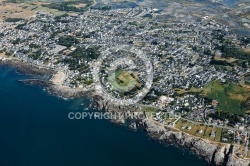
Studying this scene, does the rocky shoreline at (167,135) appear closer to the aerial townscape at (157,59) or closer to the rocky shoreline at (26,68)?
the aerial townscape at (157,59)

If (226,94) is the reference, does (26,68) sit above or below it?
below

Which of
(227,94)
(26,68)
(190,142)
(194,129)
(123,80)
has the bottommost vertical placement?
(190,142)

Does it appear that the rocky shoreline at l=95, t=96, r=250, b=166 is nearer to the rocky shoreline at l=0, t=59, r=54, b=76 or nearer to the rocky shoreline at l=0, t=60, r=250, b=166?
the rocky shoreline at l=0, t=60, r=250, b=166

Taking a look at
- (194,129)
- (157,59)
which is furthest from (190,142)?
(157,59)

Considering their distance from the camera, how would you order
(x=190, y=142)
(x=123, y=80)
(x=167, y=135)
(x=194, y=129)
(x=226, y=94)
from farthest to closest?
(x=123, y=80)
(x=226, y=94)
(x=194, y=129)
(x=167, y=135)
(x=190, y=142)

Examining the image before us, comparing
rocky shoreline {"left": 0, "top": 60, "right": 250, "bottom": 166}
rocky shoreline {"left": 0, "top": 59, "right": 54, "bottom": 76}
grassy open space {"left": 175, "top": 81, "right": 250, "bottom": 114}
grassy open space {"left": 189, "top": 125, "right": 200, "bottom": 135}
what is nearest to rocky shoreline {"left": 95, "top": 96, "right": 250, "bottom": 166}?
rocky shoreline {"left": 0, "top": 60, "right": 250, "bottom": 166}

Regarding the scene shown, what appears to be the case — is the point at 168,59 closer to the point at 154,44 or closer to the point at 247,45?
the point at 154,44

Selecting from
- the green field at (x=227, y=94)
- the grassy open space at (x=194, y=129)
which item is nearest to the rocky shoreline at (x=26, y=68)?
the green field at (x=227, y=94)

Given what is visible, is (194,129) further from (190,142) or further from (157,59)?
(157,59)

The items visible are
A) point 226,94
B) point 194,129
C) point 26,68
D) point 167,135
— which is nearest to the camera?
point 167,135
